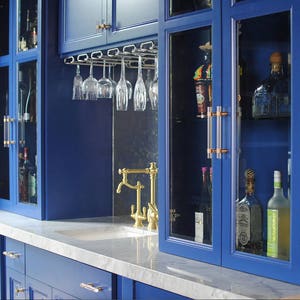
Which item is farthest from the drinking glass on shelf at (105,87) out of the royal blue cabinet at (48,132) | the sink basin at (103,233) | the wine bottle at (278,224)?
the wine bottle at (278,224)

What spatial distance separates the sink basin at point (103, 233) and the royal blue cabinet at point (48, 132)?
0.32 m

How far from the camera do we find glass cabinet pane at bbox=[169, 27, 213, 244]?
94.5 inches

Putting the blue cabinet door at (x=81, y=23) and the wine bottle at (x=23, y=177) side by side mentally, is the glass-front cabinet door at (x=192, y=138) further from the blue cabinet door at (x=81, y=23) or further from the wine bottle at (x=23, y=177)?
the wine bottle at (x=23, y=177)

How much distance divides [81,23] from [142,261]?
140 centimetres

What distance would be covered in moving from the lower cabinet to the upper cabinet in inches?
39.3

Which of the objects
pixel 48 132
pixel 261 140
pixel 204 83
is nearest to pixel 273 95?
pixel 261 140

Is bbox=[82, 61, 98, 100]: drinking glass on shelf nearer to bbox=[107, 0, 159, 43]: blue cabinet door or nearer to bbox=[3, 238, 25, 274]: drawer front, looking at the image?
bbox=[107, 0, 159, 43]: blue cabinet door

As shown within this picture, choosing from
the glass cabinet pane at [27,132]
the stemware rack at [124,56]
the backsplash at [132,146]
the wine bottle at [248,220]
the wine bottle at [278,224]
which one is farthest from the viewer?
the glass cabinet pane at [27,132]

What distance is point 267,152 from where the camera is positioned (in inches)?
88.8

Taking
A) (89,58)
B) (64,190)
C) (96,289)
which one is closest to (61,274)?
(96,289)

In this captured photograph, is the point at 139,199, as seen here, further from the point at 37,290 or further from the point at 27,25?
the point at 27,25

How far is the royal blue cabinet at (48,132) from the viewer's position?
354 centimetres

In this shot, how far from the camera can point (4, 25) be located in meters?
4.08

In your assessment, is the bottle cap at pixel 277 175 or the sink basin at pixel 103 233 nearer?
the bottle cap at pixel 277 175
